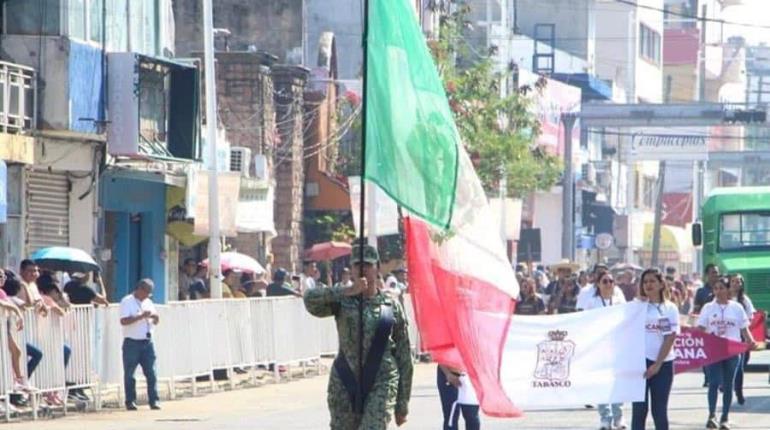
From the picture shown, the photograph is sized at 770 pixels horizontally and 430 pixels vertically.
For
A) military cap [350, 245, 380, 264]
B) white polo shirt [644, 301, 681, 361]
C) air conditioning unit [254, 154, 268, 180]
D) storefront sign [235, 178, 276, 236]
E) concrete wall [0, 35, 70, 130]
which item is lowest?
white polo shirt [644, 301, 681, 361]

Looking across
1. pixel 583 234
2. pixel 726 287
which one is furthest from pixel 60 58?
pixel 583 234

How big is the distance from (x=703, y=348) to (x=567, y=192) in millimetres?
51345

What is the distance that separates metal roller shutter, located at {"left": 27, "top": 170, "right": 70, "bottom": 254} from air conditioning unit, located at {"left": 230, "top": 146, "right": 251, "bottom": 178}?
28.3 feet

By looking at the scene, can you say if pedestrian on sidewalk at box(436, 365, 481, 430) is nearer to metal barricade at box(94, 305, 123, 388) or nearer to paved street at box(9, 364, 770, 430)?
paved street at box(9, 364, 770, 430)

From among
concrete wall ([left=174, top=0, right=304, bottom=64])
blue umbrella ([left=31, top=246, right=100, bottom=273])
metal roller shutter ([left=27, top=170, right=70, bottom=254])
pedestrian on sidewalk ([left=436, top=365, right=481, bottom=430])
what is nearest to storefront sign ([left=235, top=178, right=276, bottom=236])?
metal roller shutter ([left=27, top=170, right=70, bottom=254])

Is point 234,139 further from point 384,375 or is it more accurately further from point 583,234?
point 583,234

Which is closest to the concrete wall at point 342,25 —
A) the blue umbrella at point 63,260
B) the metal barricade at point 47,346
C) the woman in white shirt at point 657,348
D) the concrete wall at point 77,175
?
the concrete wall at point 77,175

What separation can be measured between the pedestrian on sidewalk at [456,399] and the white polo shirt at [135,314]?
9544 mm

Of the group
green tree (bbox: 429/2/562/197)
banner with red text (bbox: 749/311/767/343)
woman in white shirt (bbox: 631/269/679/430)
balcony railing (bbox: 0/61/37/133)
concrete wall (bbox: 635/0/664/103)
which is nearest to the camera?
woman in white shirt (bbox: 631/269/679/430)

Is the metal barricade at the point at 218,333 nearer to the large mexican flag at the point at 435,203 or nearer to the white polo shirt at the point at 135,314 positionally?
the white polo shirt at the point at 135,314

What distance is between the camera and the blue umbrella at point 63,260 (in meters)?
27.6

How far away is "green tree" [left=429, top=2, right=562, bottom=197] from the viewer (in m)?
51.7

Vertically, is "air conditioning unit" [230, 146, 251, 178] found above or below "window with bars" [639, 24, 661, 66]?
below

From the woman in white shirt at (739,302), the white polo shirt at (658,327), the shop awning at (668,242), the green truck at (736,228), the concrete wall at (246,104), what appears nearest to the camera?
the white polo shirt at (658,327)
